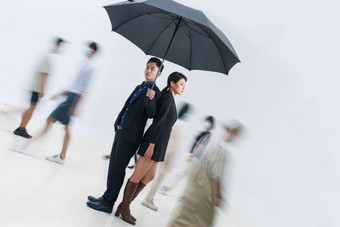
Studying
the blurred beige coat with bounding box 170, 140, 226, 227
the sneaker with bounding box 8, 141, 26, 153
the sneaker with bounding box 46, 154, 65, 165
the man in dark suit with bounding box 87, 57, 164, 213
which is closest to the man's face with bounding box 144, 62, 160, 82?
the man in dark suit with bounding box 87, 57, 164, 213

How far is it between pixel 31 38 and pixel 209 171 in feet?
23.6

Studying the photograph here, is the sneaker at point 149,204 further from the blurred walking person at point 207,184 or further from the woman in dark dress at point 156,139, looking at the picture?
the blurred walking person at point 207,184

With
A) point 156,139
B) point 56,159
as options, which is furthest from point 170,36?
point 56,159

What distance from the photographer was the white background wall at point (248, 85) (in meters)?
7.10

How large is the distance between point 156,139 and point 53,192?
1087 millimetres

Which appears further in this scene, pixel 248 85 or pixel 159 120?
pixel 248 85

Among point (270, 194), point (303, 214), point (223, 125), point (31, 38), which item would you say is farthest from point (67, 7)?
point (223, 125)

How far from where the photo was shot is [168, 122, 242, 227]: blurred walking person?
242 cm

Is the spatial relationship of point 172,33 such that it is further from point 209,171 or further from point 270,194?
point 270,194

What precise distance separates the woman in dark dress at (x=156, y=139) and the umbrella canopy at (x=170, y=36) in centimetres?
26

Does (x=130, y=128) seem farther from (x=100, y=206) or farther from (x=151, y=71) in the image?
(x=100, y=206)

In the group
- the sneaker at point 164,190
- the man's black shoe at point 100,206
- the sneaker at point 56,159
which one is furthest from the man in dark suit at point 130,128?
the sneaker at point 164,190

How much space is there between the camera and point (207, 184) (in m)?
2.43

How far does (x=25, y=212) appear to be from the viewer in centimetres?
280
